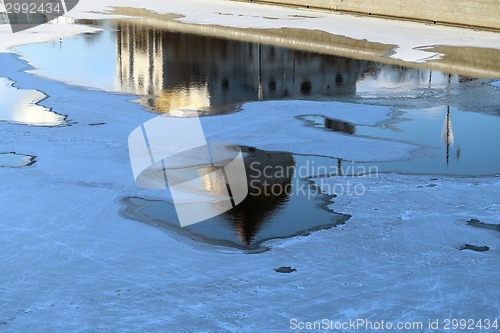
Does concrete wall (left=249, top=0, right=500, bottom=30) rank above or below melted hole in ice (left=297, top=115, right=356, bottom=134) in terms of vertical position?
above

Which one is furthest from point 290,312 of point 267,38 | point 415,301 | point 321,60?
point 267,38

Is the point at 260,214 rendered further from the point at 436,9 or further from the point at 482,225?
the point at 436,9

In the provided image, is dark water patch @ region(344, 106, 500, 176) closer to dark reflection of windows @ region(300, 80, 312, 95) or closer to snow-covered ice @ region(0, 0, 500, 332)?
snow-covered ice @ region(0, 0, 500, 332)

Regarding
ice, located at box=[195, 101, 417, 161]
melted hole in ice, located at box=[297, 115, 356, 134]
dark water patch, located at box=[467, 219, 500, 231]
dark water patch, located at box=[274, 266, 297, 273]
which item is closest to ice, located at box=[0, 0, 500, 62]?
ice, located at box=[195, 101, 417, 161]

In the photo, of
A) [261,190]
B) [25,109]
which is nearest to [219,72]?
[25,109]

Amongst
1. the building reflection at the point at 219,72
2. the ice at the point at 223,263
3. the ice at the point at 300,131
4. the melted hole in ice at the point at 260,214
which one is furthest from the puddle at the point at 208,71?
the ice at the point at 223,263

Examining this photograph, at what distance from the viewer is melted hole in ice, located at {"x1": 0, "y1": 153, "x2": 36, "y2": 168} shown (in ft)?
43.9

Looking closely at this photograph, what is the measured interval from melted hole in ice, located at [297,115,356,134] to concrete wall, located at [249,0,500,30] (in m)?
13.9

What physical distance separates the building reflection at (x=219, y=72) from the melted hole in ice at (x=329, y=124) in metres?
1.93

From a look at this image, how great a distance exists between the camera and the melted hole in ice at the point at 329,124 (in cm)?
1559

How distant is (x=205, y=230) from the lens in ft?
35.4

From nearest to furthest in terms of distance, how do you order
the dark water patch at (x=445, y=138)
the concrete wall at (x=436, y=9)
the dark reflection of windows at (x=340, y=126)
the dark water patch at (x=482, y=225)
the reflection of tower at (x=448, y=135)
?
the dark water patch at (x=482, y=225)
the dark water patch at (x=445, y=138)
the reflection of tower at (x=448, y=135)
the dark reflection of windows at (x=340, y=126)
the concrete wall at (x=436, y=9)

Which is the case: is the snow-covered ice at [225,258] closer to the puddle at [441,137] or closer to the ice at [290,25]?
the puddle at [441,137]

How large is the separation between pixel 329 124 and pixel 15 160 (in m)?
5.15
